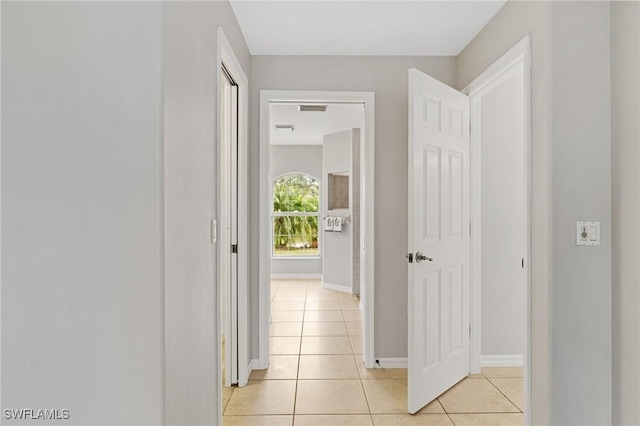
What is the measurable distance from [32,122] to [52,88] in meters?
0.12

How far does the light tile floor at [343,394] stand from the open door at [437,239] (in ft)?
0.48

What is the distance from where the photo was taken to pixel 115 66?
1.19 m

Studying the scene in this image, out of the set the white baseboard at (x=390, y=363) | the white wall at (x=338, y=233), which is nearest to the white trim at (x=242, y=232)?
the white baseboard at (x=390, y=363)

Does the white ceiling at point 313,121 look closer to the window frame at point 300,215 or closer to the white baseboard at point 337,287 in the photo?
the window frame at point 300,215

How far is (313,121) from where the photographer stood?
5.14 meters

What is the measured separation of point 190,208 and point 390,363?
2.14m

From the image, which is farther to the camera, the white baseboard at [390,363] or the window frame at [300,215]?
the window frame at [300,215]

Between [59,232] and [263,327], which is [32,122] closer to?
[59,232]

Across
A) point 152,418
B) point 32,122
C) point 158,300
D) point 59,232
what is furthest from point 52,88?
point 152,418

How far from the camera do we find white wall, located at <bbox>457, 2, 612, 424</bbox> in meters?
1.75

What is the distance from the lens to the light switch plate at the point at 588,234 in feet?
5.72

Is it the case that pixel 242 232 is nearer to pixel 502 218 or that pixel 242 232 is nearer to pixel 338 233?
pixel 502 218

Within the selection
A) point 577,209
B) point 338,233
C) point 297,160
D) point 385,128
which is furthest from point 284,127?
point 577,209

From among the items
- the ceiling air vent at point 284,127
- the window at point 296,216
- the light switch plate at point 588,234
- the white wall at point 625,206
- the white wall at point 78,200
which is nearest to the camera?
the white wall at point 78,200
